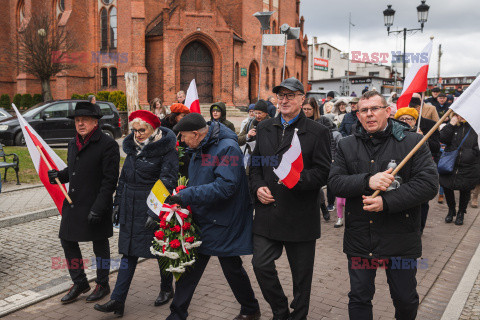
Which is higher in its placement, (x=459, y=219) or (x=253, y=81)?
(x=253, y=81)

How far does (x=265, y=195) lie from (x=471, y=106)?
1.73 metres

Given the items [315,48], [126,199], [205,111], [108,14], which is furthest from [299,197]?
[315,48]

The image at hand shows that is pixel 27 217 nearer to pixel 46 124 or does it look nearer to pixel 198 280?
pixel 198 280

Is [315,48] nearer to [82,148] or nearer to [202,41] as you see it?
[202,41]

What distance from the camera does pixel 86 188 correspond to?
4.77 metres

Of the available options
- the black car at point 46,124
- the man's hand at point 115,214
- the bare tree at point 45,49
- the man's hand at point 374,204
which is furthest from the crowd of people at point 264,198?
the bare tree at point 45,49

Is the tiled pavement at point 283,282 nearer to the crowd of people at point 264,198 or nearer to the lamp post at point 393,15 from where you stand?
the crowd of people at point 264,198

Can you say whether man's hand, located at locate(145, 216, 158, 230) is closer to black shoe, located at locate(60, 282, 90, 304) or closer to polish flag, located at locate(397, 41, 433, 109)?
black shoe, located at locate(60, 282, 90, 304)

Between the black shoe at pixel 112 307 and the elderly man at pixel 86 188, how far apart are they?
0.48 meters

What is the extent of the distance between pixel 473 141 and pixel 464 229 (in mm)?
1656

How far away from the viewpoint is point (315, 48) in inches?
2889

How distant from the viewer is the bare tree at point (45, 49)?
3088cm

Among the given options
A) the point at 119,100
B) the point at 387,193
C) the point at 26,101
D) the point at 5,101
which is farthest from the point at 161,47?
the point at 387,193

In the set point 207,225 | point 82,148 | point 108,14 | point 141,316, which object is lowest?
point 141,316
